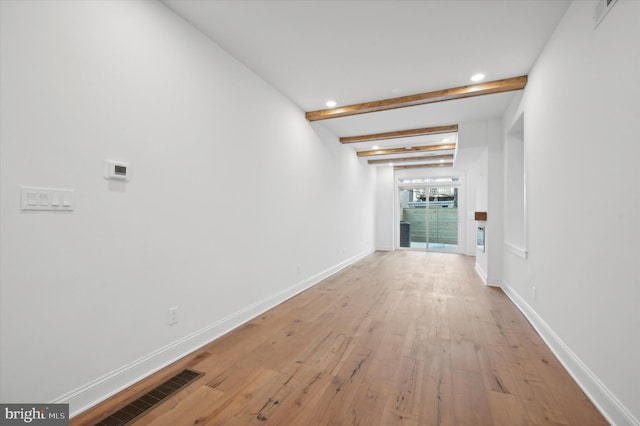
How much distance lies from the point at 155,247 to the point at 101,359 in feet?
2.53

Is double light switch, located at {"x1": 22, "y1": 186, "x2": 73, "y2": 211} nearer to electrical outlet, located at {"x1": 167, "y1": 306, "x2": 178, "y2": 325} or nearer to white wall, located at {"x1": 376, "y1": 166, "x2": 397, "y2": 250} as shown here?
electrical outlet, located at {"x1": 167, "y1": 306, "x2": 178, "y2": 325}

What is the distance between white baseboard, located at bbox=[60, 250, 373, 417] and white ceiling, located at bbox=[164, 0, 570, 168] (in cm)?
275

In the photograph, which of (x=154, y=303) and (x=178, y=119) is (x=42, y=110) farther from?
(x=154, y=303)

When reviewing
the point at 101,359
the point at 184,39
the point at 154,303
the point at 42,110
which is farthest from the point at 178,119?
the point at 101,359

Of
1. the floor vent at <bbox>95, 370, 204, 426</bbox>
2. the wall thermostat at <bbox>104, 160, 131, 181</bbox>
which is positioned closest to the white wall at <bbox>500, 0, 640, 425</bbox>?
the floor vent at <bbox>95, 370, 204, 426</bbox>

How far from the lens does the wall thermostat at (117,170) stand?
1817 millimetres

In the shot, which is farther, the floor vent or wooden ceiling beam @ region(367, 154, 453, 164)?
wooden ceiling beam @ region(367, 154, 453, 164)

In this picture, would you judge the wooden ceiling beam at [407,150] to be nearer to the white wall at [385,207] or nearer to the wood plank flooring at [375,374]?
the white wall at [385,207]

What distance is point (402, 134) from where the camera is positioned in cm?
546

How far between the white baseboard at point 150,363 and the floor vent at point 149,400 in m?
0.19

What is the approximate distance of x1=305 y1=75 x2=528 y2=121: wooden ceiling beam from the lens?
341cm

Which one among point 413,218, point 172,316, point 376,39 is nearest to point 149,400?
point 172,316

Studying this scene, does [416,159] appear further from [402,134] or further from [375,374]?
[375,374]

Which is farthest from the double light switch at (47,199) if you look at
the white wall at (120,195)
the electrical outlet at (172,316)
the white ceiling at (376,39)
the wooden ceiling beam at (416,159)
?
the wooden ceiling beam at (416,159)
